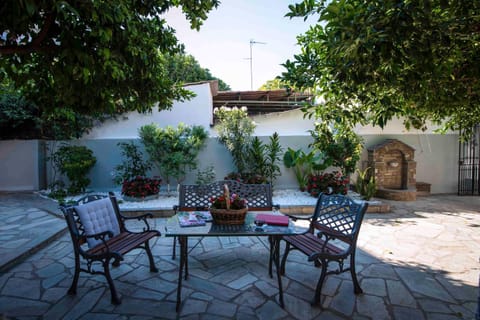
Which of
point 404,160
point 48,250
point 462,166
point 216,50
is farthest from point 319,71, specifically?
point 216,50

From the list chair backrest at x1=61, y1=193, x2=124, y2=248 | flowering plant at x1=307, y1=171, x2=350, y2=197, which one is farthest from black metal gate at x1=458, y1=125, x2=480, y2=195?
chair backrest at x1=61, y1=193, x2=124, y2=248

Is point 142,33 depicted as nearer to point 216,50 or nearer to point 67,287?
point 67,287

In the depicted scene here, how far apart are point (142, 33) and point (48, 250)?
137 inches

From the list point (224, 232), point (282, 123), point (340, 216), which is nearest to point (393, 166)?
point (282, 123)

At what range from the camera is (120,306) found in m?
2.65

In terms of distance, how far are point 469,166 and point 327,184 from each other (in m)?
5.52

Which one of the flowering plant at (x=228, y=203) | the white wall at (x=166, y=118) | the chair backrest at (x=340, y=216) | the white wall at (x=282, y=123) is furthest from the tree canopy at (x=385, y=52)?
the white wall at (x=282, y=123)

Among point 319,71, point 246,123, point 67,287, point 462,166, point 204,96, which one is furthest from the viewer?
point 204,96

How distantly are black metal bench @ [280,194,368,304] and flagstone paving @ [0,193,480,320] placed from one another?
24 cm

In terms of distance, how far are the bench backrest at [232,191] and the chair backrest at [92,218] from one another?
2.97 feet

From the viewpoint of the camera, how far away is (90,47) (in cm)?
219

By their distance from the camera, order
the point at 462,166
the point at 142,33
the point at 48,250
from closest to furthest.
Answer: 1. the point at 142,33
2. the point at 48,250
3. the point at 462,166

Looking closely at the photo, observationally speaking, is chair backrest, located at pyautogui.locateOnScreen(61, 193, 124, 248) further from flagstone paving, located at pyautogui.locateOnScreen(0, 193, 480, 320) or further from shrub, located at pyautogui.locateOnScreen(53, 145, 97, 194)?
shrub, located at pyautogui.locateOnScreen(53, 145, 97, 194)

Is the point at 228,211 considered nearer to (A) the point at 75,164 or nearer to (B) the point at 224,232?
(B) the point at 224,232
